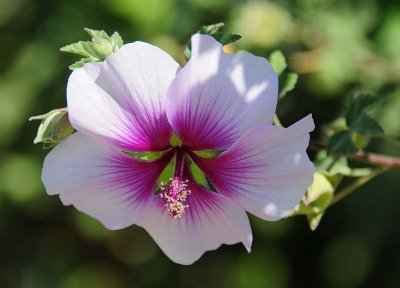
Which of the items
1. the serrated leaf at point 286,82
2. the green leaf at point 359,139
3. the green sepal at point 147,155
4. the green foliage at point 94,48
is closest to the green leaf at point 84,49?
the green foliage at point 94,48

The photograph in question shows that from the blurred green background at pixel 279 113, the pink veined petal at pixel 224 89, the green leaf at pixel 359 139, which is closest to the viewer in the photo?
the pink veined petal at pixel 224 89

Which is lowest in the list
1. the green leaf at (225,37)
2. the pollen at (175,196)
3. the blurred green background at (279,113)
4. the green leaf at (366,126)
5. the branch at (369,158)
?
the blurred green background at (279,113)

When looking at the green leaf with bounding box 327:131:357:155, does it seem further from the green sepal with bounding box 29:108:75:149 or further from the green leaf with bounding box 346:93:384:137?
the green sepal with bounding box 29:108:75:149

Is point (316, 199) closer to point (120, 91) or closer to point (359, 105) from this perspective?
point (359, 105)

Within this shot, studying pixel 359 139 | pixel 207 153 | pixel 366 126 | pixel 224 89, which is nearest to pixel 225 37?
pixel 224 89

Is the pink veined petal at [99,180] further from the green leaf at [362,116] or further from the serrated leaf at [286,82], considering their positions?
the green leaf at [362,116]

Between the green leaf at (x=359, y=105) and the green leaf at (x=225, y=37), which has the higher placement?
the green leaf at (x=225, y=37)

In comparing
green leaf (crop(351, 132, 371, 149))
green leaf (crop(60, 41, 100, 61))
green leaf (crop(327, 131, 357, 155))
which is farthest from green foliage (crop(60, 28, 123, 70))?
green leaf (crop(351, 132, 371, 149))
